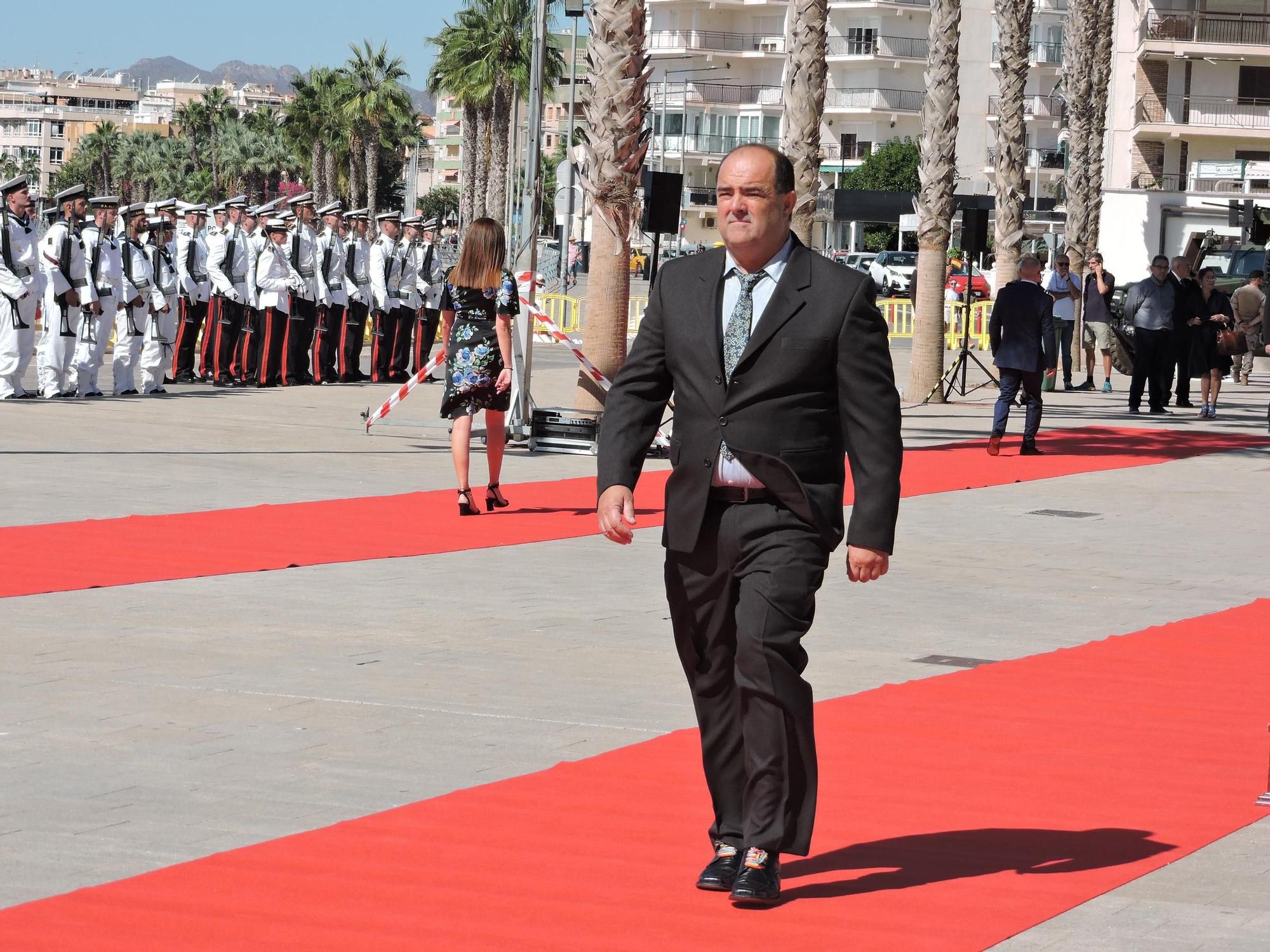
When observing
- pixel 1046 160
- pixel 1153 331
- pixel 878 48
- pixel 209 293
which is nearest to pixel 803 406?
pixel 209 293

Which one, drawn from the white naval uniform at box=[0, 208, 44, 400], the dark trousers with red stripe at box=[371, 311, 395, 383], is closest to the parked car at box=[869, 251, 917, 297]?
the dark trousers with red stripe at box=[371, 311, 395, 383]

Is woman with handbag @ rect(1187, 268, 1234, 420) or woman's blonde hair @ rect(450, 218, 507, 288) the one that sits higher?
woman's blonde hair @ rect(450, 218, 507, 288)

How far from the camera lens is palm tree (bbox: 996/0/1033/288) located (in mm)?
28828

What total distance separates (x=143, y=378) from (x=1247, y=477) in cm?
1192

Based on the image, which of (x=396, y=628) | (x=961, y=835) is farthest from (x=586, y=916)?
(x=396, y=628)

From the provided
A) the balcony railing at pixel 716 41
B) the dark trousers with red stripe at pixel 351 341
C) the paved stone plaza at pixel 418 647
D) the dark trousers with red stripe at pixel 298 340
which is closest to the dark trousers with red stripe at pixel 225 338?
the dark trousers with red stripe at pixel 298 340

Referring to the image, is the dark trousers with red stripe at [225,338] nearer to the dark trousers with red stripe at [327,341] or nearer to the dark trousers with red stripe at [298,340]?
the dark trousers with red stripe at [298,340]

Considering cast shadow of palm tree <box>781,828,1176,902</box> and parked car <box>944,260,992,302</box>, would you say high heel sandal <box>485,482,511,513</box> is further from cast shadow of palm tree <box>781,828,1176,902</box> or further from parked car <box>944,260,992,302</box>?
parked car <box>944,260,992,302</box>

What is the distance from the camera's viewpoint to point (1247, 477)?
59.5 feet

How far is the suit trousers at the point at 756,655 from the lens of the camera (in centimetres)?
504

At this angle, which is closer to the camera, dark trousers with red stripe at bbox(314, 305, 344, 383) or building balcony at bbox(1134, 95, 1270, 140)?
dark trousers with red stripe at bbox(314, 305, 344, 383)

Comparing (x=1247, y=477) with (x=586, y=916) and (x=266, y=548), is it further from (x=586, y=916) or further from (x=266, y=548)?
(x=586, y=916)

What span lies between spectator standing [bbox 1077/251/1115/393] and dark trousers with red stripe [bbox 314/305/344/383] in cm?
1096

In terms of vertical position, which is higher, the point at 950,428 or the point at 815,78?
the point at 815,78
